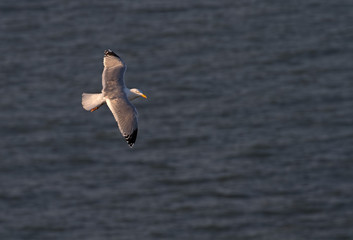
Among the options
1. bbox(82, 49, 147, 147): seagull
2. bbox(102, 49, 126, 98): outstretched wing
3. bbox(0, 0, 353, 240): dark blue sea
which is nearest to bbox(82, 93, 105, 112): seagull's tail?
bbox(82, 49, 147, 147): seagull

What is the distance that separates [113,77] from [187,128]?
1721 centimetres

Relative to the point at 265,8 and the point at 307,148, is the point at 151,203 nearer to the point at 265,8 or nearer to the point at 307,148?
the point at 307,148

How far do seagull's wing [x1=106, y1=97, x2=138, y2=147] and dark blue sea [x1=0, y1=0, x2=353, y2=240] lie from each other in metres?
14.9

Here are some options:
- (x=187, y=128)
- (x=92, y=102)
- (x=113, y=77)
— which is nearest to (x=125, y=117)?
(x=92, y=102)

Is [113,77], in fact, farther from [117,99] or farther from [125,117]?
[125,117]

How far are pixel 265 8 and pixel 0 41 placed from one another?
42.6 feet

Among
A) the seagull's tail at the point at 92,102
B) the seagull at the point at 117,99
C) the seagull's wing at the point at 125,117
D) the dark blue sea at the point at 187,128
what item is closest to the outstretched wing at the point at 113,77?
the seagull at the point at 117,99

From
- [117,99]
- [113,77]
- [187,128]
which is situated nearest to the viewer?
[117,99]

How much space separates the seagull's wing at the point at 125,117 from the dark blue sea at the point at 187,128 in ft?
48.8

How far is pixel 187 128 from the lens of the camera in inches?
1400

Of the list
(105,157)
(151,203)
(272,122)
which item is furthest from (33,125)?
(272,122)

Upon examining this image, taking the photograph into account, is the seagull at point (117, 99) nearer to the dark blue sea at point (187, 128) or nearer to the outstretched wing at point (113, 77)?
the outstretched wing at point (113, 77)

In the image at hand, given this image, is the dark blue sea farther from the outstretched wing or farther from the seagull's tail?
the seagull's tail

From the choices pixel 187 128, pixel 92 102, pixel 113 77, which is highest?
pixel 113 77
